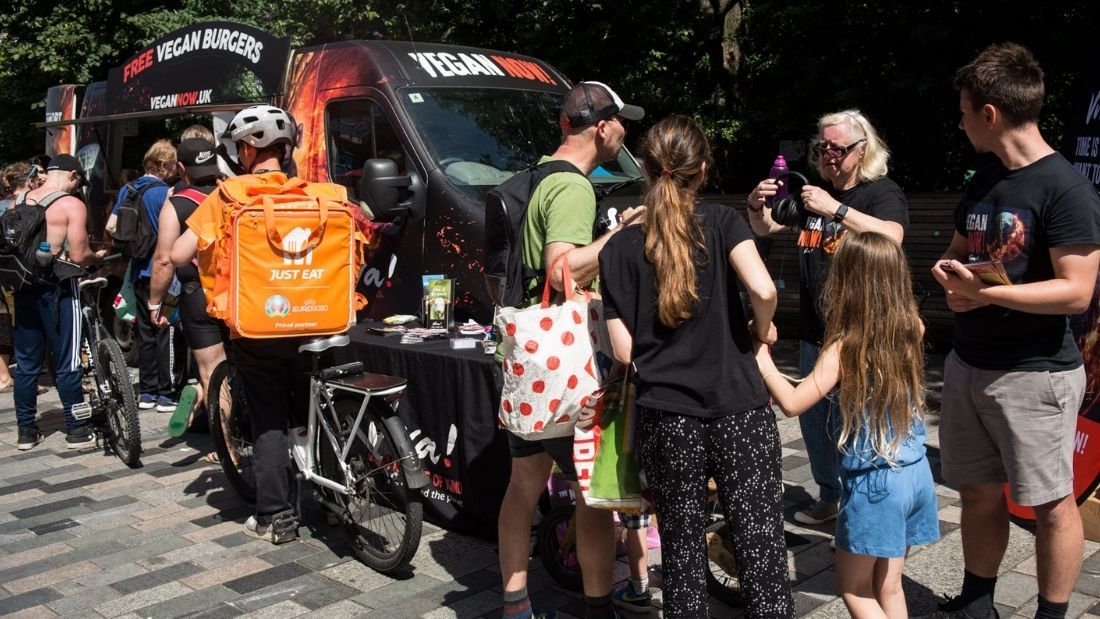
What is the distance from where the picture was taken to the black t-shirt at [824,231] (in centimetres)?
428


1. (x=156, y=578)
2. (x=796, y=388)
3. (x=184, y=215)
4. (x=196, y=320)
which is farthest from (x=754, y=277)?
(x=196, y=320)

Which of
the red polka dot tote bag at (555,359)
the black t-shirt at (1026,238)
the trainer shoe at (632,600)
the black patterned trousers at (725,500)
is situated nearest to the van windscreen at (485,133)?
the trainer shoe at (632,600)

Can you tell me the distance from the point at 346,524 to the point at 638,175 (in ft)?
10.6

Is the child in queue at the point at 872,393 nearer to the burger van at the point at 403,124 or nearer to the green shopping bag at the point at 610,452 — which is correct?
the green shopping bag at the point at 610,452

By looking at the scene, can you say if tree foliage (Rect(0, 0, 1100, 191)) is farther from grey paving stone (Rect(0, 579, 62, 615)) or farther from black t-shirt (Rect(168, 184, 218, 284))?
grey paving stone (Rect(0, 579, 62, 615))

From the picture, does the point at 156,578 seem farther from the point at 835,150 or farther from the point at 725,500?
the point at 835,150

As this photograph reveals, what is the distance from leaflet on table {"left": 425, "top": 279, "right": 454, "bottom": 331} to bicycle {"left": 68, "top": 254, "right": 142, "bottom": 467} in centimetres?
217

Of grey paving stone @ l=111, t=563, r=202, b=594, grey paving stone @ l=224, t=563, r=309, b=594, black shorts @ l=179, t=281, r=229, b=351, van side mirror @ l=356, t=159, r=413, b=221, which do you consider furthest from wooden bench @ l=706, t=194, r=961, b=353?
grey paving stone @ l=111, t=563, r=202, b=594

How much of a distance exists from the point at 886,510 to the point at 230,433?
3607mm

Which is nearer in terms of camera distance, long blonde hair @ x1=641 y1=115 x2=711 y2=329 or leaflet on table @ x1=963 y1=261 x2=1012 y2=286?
long blonde hair @ x1=641 y1=115 x2=711 y2=329

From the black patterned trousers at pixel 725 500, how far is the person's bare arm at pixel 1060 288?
964 mm

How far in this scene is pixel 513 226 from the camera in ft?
12.1

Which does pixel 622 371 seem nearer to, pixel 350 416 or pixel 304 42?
pixel 350 416

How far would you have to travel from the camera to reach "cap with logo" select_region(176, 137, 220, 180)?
6240 millimetres
